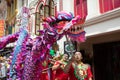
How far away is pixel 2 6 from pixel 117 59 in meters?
14.5

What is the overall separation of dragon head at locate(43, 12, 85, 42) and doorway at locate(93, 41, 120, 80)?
193 inches

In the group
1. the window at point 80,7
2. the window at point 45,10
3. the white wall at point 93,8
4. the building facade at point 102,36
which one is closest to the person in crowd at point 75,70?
the building facade at point 102,36

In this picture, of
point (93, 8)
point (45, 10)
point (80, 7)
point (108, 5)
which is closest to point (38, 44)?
point (108, 5)

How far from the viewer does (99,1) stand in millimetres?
7855

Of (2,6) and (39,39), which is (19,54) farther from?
(2,6)

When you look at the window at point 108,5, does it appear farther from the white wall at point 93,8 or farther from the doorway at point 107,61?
the doorway at point 107,61

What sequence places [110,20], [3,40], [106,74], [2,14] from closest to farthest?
[3,40] → [110,20] → [106,74] → [2,14]

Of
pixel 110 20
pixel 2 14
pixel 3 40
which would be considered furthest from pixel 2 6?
pixel 3 40

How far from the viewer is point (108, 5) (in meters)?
7.55

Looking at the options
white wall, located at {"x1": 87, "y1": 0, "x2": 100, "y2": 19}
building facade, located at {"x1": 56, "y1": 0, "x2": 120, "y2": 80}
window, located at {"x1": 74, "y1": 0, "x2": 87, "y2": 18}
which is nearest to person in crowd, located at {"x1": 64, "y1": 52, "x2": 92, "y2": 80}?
building facade, located at {"x1": 56, "y1": 0, "x2": 120, "y2": 80}

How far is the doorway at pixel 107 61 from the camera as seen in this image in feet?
25.8

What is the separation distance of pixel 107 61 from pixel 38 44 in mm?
5332

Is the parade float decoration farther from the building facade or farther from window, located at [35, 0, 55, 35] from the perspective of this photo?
window, located at [35, 0, 55, 35]

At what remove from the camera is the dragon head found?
3119 mm
